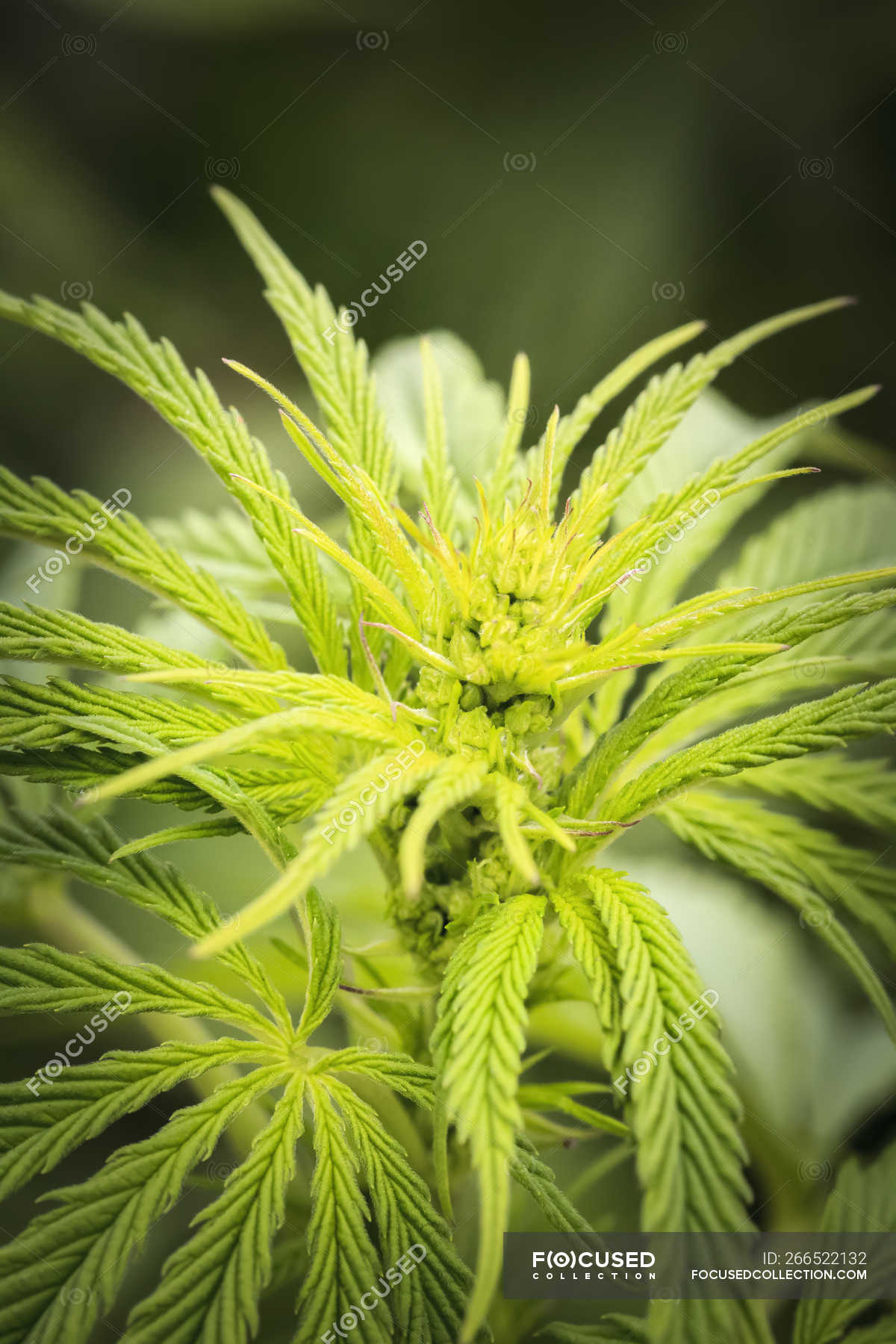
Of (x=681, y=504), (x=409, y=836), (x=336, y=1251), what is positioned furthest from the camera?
(x=681, y=504)

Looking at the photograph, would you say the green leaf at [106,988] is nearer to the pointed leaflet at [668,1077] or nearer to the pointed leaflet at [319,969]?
the pointed leaflet at [319,969]

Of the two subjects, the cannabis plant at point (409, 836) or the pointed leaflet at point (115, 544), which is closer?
the cannabis plant at point (409, 836)

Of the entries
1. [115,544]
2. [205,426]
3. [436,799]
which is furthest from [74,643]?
[436,799]

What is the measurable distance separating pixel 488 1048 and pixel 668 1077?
0.10 metres

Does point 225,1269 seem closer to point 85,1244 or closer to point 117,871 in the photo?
point 85,1244

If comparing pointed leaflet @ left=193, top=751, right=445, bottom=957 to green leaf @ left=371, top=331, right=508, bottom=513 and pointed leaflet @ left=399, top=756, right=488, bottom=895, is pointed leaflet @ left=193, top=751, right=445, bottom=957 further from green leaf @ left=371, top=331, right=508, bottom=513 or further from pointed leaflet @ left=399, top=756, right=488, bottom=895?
green leaf @ left=371, top=331, right=508, bottom=513

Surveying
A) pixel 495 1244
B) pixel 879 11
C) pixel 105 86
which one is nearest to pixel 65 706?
pixel 495 1244

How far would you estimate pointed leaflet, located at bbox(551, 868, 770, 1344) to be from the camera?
0.48 m

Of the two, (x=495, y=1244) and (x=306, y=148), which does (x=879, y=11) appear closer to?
(x=306, y=148)

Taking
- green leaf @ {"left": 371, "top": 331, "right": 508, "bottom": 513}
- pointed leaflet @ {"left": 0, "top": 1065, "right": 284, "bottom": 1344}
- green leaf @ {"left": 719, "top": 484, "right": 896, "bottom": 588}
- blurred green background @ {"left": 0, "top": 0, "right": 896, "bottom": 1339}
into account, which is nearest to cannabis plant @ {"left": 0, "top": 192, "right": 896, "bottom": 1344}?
pointed leaflet @ {"left": 0, "top": 1065, "right": 284, "bottom": 1344}

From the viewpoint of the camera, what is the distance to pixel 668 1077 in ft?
1.68

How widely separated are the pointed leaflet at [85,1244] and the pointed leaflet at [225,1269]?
0.03 meters

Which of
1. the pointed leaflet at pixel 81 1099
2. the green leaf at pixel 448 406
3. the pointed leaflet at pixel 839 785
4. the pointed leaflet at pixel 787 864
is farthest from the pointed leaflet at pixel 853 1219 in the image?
the green leaf at pixel 448 406

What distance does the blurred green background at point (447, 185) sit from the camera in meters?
1.52
